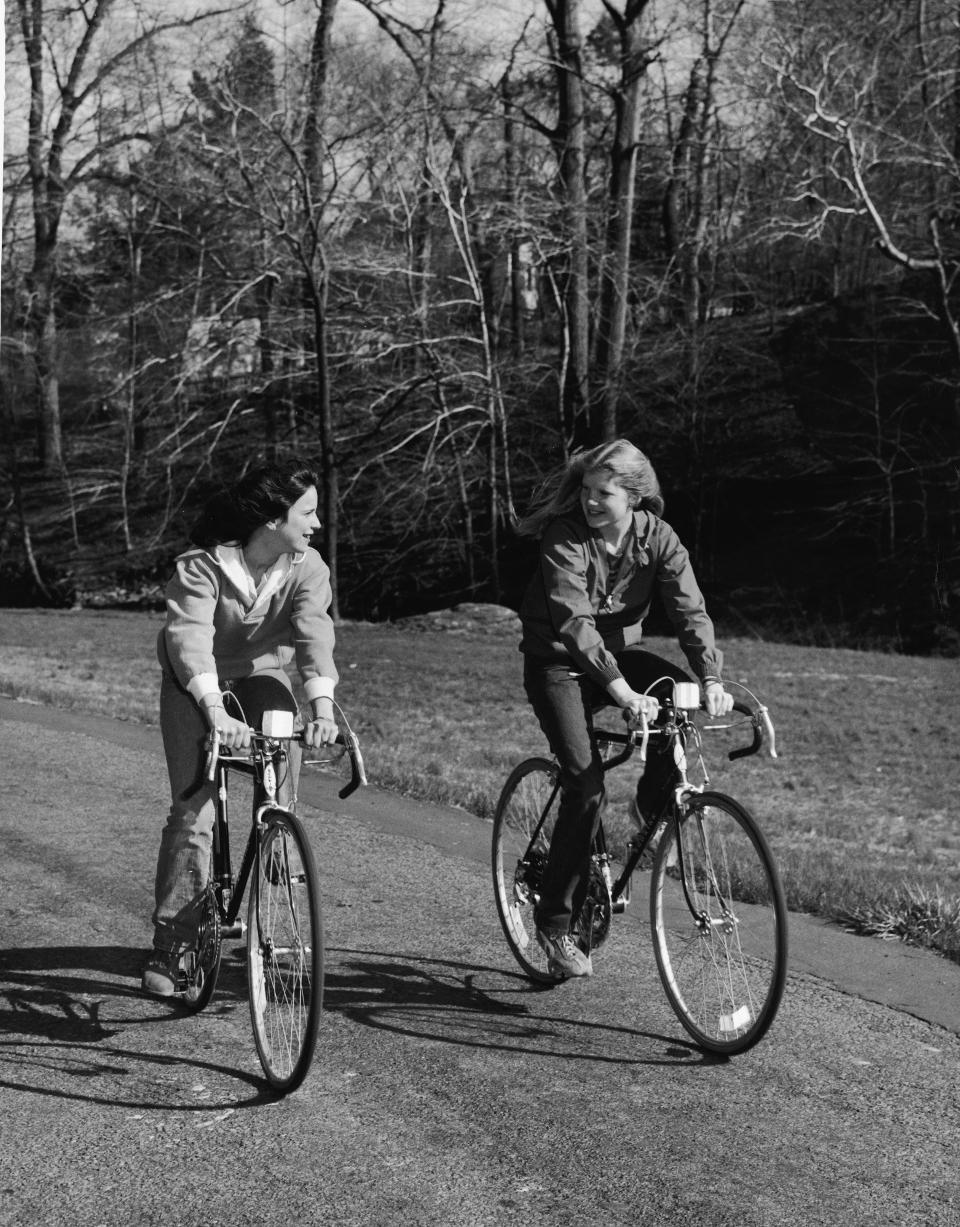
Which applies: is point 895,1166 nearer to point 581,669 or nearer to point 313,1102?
point 313,1102

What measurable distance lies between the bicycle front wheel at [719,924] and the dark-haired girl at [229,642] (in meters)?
1.20

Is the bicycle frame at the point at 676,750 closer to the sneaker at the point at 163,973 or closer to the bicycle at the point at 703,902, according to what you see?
the bicycle at the point at 703,902

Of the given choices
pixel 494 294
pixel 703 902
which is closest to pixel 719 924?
pixel 703 902

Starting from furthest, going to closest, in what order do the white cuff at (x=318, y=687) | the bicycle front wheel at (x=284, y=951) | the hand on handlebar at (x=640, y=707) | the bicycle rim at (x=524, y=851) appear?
1. the bicycle rim at (x=524, y=851)
2. the hand on handlebar at (x=640, y=707)
3. the white cuff at (x=318, y=687)
4. the bicycle front wheel at (x=284, y=951)

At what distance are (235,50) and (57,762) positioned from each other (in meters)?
15.6

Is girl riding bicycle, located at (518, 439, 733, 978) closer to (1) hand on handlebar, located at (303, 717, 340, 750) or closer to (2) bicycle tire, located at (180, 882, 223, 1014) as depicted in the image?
(1) hand on handlebar, located at (303, 717, 340, 750)

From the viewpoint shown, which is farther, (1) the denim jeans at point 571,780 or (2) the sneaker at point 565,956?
(2) the sneaker at point 565,956

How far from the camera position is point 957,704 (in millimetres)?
16812

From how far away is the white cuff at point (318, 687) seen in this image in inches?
173

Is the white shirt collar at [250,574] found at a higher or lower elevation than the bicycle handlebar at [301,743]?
higher

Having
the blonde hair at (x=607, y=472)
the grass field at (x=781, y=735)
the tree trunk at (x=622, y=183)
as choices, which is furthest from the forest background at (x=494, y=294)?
the blonde hair at (x=607, y=472)

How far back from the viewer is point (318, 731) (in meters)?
4.24

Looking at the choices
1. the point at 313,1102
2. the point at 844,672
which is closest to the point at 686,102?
the point at 844,672

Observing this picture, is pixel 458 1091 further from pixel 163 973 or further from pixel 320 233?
pixel 320 233
